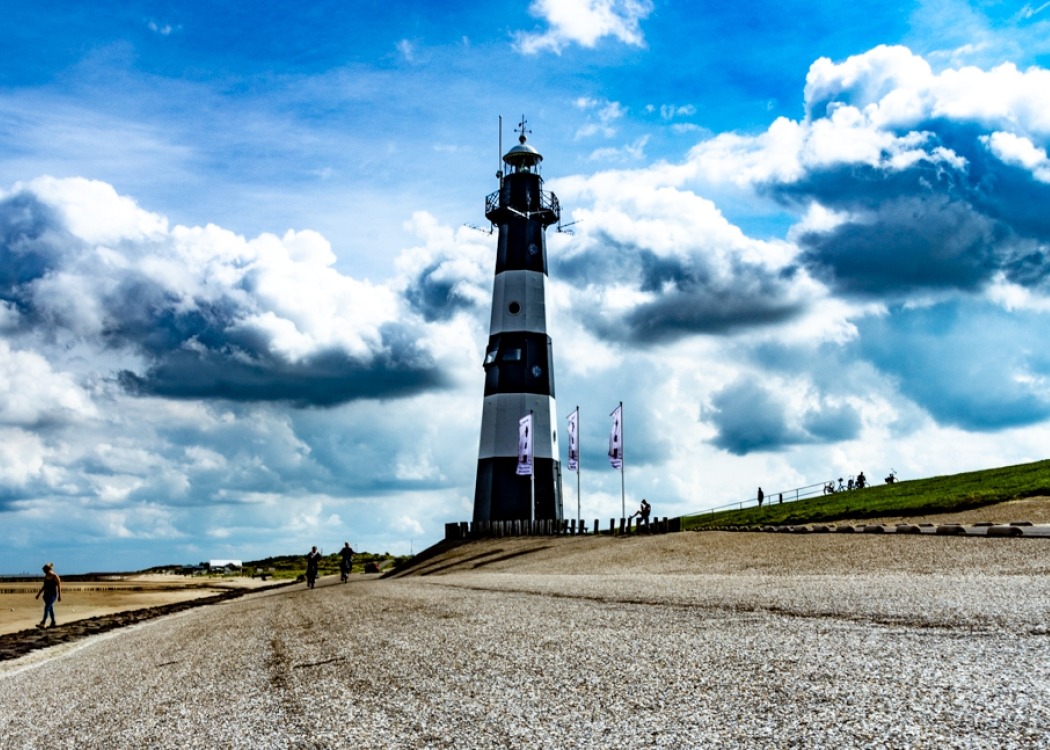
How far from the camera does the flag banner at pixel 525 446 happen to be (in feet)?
154

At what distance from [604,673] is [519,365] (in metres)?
39.9

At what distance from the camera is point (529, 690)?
939 cm

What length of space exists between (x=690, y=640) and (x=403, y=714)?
13.3ft

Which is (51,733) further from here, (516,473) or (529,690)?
(516,473)

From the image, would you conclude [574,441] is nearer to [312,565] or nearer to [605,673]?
[312,565]

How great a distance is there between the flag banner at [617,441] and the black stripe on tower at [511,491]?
13.5ft

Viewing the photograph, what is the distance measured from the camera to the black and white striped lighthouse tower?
48969mm

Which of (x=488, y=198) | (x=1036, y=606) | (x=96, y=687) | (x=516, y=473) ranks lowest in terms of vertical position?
(x=96, y=687)

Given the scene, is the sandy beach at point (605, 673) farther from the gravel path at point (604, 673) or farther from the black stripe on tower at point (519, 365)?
the black stripe on tower at point (519, 365)

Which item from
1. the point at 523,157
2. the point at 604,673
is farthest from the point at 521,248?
the point at 604,673

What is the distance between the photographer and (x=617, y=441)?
46.8m

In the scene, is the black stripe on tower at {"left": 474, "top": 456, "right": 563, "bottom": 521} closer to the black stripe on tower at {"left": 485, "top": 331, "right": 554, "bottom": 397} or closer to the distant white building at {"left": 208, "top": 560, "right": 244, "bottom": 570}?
the black stripe on tower at {"left": 485, "top": 331, "right": 554, "bottom": 397}

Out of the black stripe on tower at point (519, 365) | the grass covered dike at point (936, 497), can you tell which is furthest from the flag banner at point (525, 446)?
the grass covered dike at point (936, 497)

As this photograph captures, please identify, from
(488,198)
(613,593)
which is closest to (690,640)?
(613,593)
